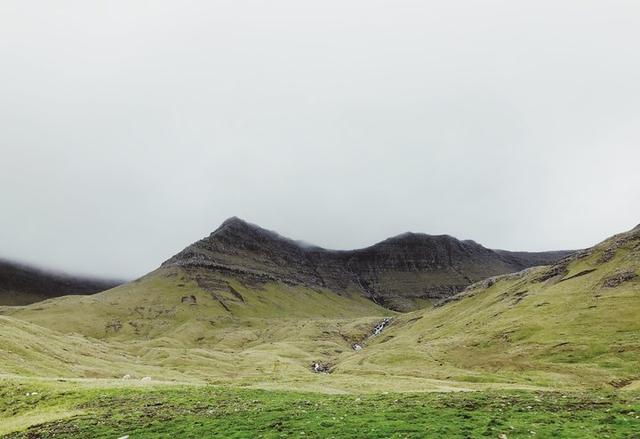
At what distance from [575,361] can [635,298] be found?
158 ft

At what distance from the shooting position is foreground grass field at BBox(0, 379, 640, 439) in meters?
28.8

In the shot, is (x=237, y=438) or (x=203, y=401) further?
(x=203, y=401)

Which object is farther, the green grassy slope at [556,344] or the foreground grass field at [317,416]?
the green grassy slope at [556,344]

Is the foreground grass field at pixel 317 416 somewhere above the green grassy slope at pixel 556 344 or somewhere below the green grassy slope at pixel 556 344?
above

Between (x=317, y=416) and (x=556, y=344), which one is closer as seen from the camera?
(x=317, y=416)

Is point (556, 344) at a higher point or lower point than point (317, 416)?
lower

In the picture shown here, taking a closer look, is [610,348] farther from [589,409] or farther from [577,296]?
[589,409]

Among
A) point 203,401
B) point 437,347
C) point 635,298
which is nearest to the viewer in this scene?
point 203,401

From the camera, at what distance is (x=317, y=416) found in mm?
34438

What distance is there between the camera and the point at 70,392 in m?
50.6

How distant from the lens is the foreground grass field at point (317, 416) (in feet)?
94.5

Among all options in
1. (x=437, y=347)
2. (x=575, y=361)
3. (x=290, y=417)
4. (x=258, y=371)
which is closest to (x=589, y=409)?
(x=290, y=417)

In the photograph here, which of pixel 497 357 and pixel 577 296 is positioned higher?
pixel 577 296

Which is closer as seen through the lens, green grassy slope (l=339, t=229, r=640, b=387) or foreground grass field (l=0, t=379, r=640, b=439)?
foreground grass field (l=0, t=379, r=640, b=439)
